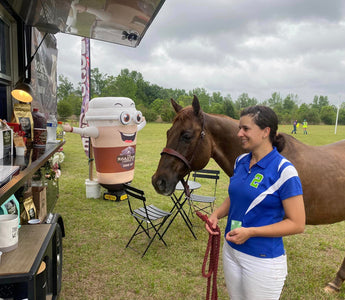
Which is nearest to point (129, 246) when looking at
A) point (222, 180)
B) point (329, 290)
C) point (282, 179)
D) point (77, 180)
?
point (329, 290)

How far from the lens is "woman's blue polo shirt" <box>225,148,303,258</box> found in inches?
50.1

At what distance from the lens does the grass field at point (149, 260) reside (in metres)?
2.78

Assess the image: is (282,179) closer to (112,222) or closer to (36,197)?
(36,197)

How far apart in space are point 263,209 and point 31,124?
8.18ft

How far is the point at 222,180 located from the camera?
8.16 metres

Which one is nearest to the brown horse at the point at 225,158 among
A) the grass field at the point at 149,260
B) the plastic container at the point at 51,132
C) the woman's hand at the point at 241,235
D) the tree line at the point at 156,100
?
the woman's hand at the point at 241,235

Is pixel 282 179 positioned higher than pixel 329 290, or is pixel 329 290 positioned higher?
pixel 282 179

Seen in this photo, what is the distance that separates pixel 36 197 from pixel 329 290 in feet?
11.7

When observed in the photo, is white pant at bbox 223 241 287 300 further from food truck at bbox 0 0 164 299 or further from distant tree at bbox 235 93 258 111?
distant tree at bbox 235 93 258 111

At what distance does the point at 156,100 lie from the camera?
5747 centimetres

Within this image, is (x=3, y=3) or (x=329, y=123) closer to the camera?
(x=3, y=3)

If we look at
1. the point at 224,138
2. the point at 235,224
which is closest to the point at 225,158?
the point at 224,138

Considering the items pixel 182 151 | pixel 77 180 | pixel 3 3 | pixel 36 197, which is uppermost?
pixel 3 3

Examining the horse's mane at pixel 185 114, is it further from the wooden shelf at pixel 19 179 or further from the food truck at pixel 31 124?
the wooden shelf at pixel 19 179
